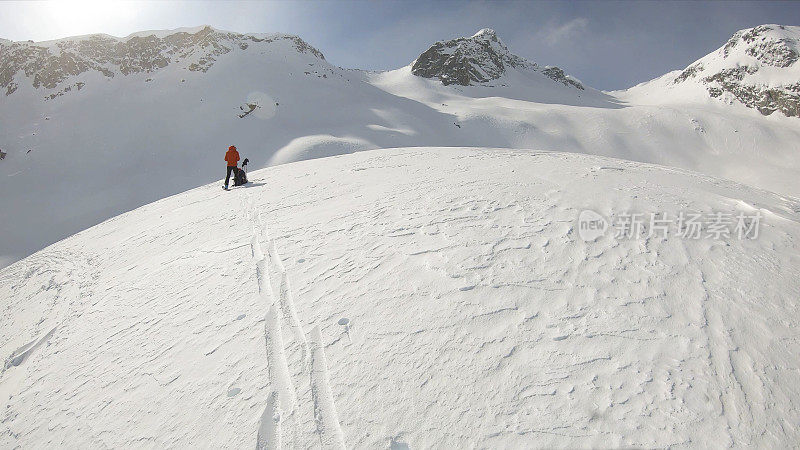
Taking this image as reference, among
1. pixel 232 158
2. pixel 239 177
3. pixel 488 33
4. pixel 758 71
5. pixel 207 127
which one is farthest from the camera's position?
pixel 488 33

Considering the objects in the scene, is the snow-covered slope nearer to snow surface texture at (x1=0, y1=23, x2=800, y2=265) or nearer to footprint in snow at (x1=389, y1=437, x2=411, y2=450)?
snow surface texture at (x1=0, y1=23, x2=800, y2=265)

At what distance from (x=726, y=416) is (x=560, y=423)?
3.60ft

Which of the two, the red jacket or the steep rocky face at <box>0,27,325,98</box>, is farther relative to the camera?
the steep rocky face at <box>0,27,325,98</box>

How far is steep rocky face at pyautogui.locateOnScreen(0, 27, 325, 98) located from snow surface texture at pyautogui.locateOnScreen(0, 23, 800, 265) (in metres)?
0.22

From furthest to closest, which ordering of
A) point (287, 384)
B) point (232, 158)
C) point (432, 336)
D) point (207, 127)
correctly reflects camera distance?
1. point (207, 127)
2. point (232, 158)
3. point (432, 336)
4. point (287, 384)

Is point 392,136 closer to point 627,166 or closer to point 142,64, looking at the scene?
point 627,166

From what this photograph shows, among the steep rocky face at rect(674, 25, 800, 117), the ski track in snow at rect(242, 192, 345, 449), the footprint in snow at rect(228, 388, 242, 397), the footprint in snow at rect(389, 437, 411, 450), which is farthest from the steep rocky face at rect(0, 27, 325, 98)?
the steep rocky face at rect(674, 25, 800, 117)

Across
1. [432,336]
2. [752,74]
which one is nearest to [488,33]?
[752,74]

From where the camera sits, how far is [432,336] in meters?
3.09

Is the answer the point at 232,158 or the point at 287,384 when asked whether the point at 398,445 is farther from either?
the point at 232,158

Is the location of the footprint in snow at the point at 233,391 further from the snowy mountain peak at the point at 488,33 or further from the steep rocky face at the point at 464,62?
the snowy mountain peak at the point at 488,33

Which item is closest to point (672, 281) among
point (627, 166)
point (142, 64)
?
point (627, 166)

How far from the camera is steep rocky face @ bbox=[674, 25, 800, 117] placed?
46.2m

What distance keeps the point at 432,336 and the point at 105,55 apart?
63.4 metres
